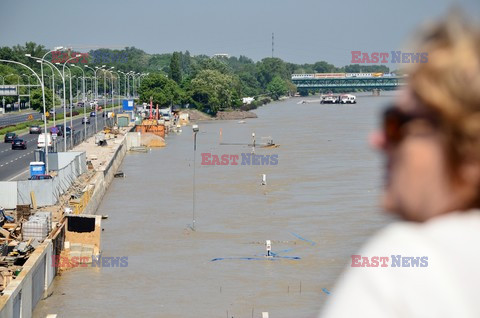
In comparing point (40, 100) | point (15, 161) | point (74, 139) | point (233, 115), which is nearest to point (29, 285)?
point (15, 161)

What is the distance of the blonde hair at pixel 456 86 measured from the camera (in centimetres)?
100

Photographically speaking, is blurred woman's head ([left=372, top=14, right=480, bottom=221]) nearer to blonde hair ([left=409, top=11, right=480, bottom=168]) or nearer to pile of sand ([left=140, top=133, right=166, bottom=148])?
blonde hair ([left=409, top=11, right=480, bottom=168])

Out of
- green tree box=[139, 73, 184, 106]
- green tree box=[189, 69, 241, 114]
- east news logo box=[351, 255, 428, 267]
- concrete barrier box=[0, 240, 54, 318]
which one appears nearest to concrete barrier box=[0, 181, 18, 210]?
concrete barrier box=[0, 240, 54, 318]

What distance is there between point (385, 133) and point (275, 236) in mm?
30940

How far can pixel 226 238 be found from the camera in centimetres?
3189

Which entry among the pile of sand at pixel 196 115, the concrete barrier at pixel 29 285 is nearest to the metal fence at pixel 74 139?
the concrete barrier at pixel 29 285

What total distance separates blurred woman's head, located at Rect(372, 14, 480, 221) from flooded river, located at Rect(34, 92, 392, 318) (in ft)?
17.9

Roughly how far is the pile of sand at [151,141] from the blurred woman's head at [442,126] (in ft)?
245

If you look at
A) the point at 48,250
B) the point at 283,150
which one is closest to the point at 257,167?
the point at 283,150

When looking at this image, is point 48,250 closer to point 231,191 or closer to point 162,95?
point 231,191

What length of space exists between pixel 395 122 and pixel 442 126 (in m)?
0.07

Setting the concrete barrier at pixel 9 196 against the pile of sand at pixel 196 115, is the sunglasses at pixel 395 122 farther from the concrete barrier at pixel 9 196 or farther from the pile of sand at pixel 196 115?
the pile of sand at pixel 196 115

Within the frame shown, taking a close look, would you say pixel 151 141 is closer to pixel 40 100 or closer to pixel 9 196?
pixel 40 100

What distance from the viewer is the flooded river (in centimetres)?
2275
